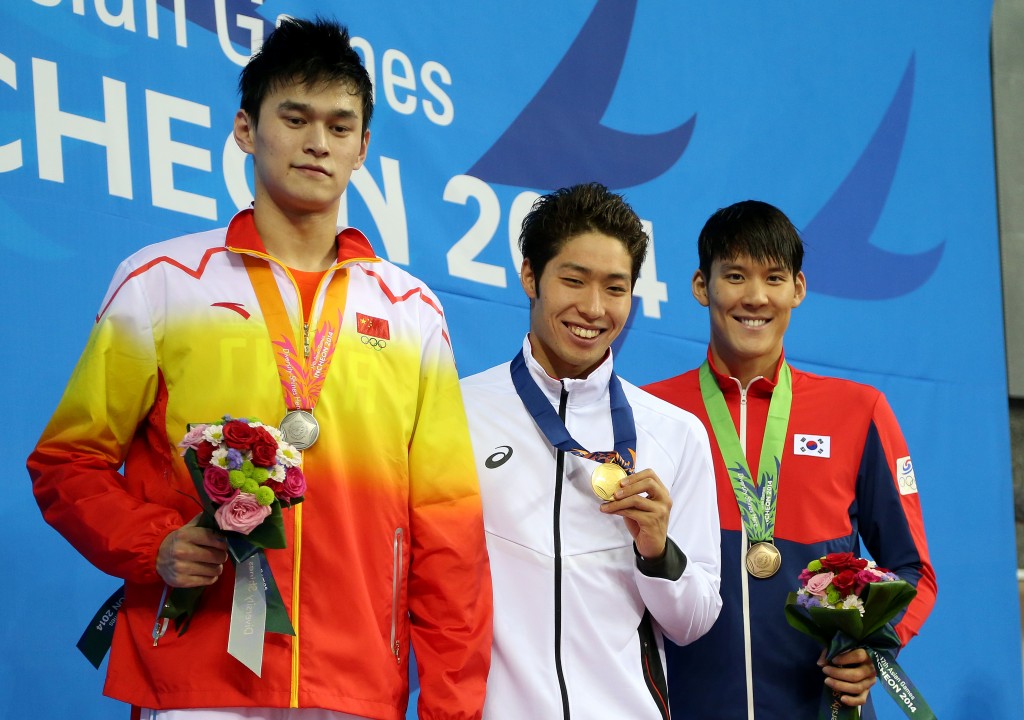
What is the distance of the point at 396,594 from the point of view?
2045 millimetres

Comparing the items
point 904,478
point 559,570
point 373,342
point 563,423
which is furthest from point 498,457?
point 904,478

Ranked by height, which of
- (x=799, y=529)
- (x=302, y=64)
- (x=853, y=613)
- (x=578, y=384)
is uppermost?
(x=302, y=64)

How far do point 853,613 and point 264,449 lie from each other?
1.18m

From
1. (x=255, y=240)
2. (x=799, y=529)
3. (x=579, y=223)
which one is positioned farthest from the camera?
(x=799, y=529)

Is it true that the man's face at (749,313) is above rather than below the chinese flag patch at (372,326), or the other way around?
above

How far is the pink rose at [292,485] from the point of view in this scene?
1812 millimetres

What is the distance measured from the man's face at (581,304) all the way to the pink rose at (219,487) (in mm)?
Result: 794

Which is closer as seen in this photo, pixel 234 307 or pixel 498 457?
pixel 234 307

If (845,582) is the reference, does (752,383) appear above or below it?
above

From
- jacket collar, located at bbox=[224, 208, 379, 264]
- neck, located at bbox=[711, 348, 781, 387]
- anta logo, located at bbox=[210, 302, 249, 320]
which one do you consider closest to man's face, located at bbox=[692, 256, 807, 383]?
neck, located at bbox=[711, 348, 781, 387]

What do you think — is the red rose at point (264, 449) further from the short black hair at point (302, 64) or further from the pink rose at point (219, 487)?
the short black hair at point (302, 64)

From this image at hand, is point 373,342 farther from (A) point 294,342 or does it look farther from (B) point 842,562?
(B) point 842,562

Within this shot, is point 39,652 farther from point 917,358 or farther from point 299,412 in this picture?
point 917,358

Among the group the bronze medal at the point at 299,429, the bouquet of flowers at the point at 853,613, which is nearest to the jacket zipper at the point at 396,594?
the bronze medal at the point at 299,429
